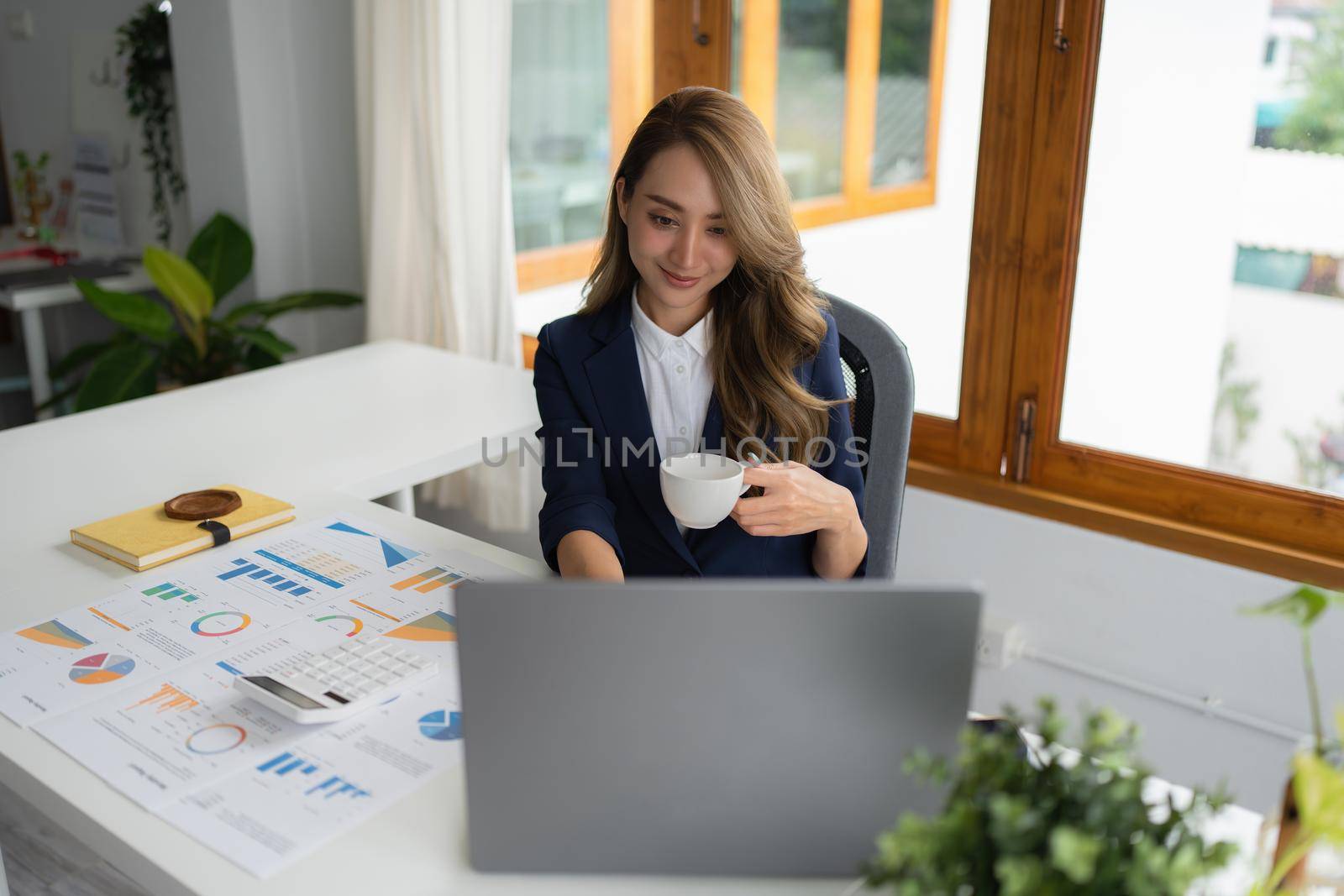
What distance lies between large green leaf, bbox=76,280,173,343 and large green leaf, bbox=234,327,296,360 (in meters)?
0.18

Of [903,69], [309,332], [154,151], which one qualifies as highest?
[903,69]

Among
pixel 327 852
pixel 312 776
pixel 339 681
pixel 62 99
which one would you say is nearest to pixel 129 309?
pixel 62 99

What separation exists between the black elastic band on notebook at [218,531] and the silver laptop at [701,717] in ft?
2.58

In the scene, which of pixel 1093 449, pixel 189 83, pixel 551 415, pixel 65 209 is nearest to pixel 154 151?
pixel 189 83

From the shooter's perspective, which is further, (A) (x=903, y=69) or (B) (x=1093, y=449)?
(A) (x=903, y=69)

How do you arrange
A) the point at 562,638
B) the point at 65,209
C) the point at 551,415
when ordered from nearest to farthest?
the point at 562,638, the point at 551,415, the point at 65,209

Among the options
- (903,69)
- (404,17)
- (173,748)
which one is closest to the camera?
(173,748)

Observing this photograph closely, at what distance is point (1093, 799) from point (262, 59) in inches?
123

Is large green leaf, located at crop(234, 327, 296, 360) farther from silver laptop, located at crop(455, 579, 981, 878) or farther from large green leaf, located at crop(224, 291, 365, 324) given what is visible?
silver laptop, located at crop(455, 579, 981, 878)

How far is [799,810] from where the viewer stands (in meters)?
0.89

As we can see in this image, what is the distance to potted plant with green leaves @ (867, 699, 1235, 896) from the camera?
2.08 ft

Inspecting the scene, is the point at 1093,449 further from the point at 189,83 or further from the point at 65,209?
the point at 65,209

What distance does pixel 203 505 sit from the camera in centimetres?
160

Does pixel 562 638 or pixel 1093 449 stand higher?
pixel 562 638
